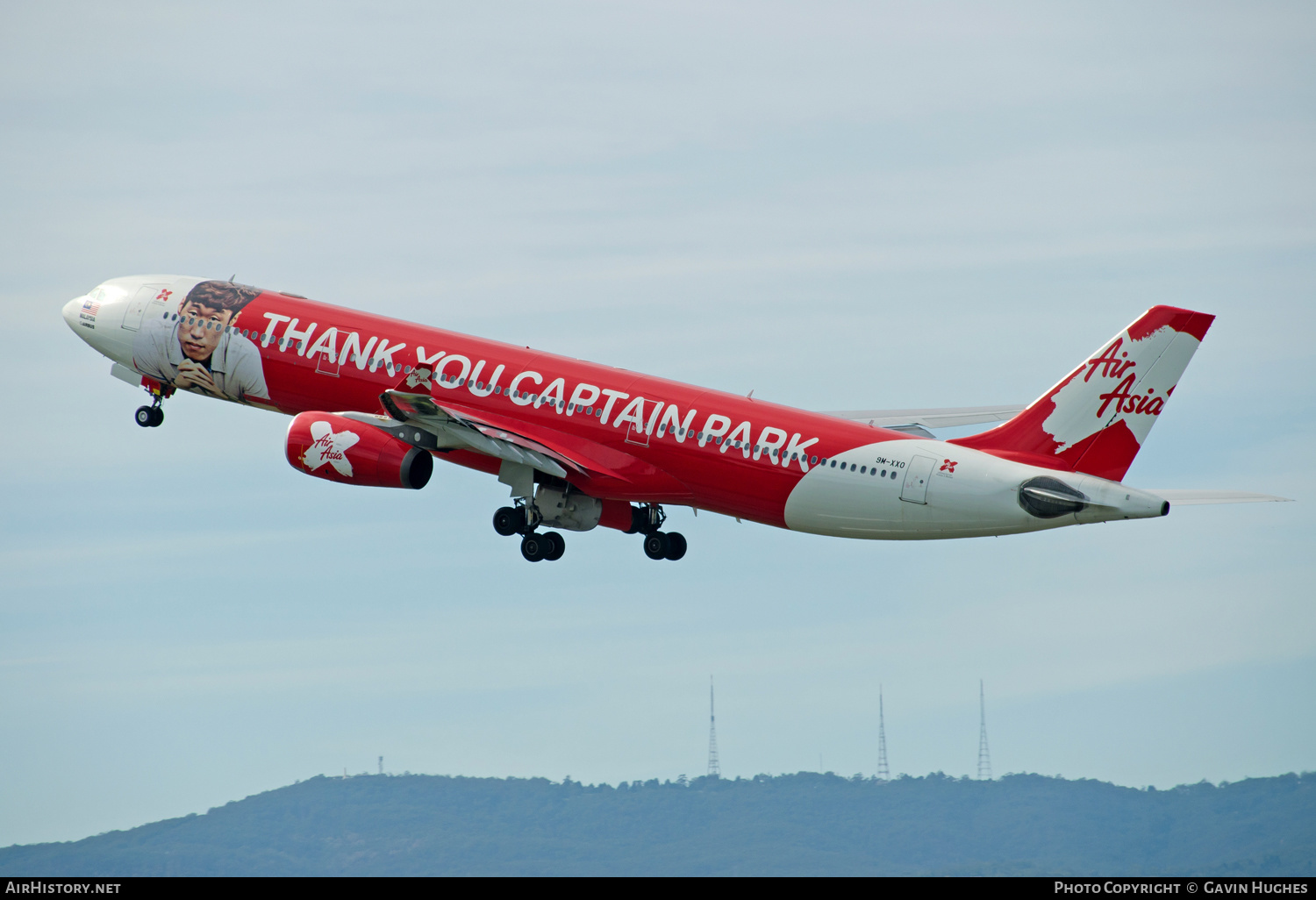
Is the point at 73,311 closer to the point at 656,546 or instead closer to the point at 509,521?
the point at 509,521

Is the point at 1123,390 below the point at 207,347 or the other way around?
below

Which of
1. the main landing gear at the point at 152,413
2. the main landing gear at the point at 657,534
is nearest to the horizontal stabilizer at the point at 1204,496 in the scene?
the main landing gear at the point at 657,534

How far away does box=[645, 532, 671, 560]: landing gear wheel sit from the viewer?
187ft

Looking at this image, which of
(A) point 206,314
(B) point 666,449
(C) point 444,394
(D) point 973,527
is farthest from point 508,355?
(D) point 973,527

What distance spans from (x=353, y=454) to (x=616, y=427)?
856cm

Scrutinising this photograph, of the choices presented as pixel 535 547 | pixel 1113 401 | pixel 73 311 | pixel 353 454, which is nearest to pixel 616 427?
pixel 535 547

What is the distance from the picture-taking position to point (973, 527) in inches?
1874

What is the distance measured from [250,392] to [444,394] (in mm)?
7912

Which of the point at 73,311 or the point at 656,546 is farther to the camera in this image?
the point at 73,311

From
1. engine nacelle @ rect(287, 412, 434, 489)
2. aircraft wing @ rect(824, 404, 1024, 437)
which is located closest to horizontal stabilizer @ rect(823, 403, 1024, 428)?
aircraft wing @ rect(824, 404, 1024, 437)

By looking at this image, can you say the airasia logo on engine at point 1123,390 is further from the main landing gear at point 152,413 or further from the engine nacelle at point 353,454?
the main landing gear at point 152,413

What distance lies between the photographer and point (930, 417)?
59.0m
